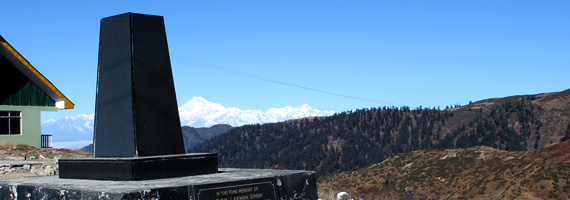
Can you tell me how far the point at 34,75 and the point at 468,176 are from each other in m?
54.1

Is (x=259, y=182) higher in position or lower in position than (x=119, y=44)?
lower

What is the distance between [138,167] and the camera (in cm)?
808

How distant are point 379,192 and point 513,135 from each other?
8742 cm

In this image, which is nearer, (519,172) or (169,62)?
(169,62)

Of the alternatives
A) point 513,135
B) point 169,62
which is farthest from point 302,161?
point 169,62

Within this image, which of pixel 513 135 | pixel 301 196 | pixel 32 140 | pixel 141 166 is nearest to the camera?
pixel 141 166

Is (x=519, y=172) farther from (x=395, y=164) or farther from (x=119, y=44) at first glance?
(x=119, y=44)

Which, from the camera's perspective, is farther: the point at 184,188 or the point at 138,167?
the point at 138,167

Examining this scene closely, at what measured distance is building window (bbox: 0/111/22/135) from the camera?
2711cm

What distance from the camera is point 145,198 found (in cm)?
705

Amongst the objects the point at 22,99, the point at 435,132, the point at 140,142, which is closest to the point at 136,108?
the point at 140,142

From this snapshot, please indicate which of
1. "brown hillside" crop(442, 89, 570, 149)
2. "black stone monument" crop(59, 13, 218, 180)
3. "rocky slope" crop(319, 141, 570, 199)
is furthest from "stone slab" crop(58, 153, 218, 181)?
"brown hillside" crop(442, 89, 570, 149)

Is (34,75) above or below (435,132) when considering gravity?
above

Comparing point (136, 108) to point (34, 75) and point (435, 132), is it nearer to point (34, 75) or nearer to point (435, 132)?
point (34, 75)
